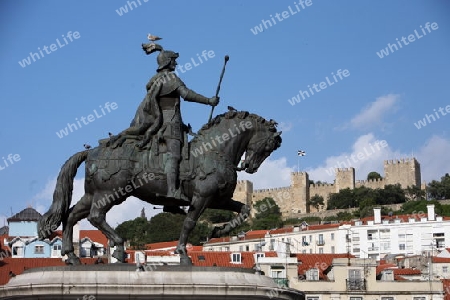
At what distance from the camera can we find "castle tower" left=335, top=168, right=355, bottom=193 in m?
181

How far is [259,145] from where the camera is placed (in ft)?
62.8

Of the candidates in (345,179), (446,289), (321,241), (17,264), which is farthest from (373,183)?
(17,264)

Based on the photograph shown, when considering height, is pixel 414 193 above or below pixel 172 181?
above

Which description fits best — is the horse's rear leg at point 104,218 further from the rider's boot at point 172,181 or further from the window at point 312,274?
the window at point 312,274

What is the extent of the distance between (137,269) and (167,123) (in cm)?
290

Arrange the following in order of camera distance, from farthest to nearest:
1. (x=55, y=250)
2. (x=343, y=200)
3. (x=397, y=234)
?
(x=343, y=200) < (x=397, y=234) < (x=55, y=250)

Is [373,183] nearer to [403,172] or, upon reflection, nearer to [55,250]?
[403,172]

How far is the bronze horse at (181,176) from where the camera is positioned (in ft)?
60.1

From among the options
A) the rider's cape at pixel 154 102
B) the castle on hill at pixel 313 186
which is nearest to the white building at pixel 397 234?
the castle on hill at pixel 313 186

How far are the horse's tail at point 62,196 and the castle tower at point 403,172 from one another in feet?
528

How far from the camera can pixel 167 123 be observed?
18781 millimetres

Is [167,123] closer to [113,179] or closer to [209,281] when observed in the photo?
[113,179]

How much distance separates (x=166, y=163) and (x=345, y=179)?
542ft

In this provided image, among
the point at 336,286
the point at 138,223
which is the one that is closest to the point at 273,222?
the point at 138,223
